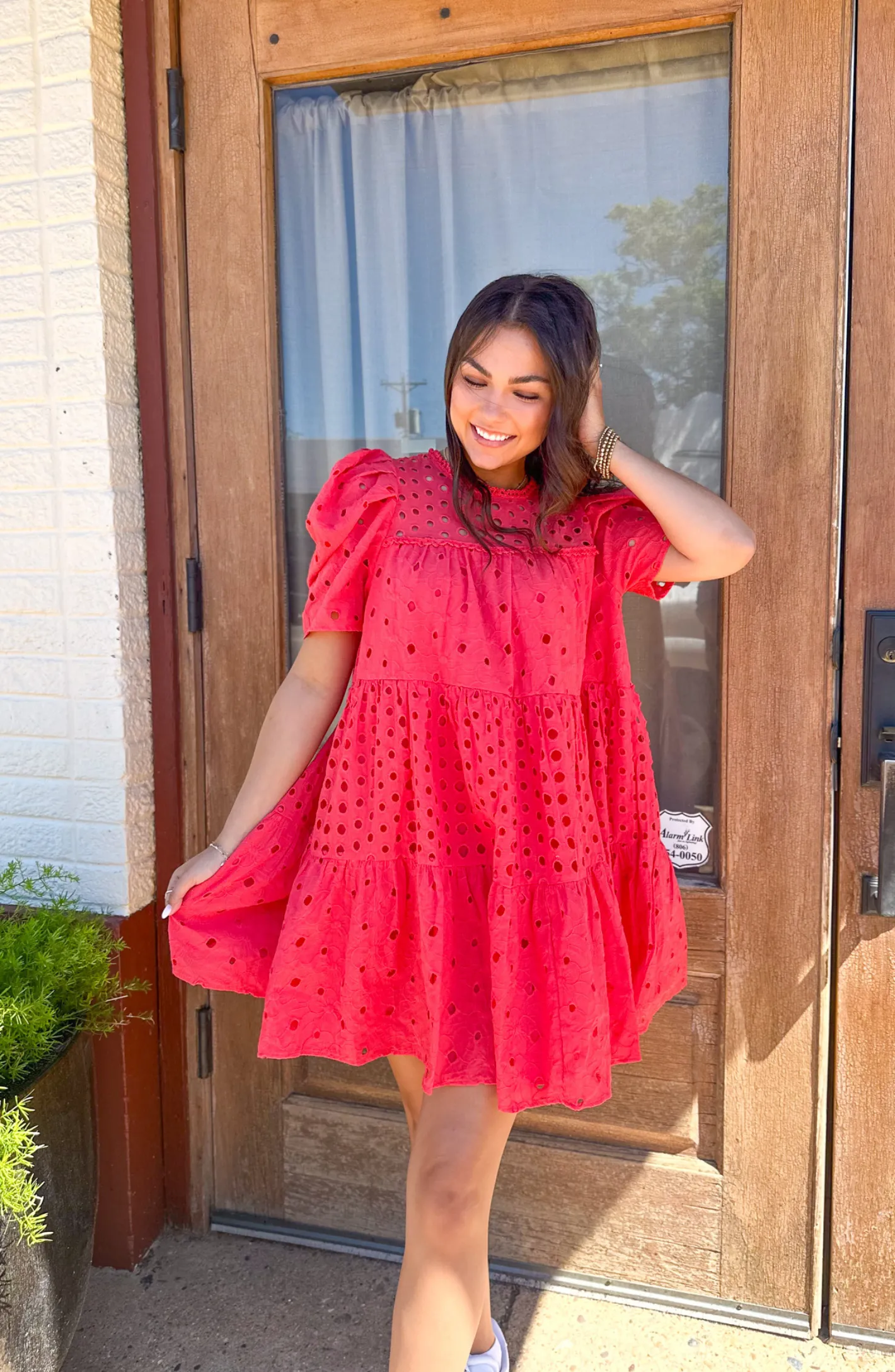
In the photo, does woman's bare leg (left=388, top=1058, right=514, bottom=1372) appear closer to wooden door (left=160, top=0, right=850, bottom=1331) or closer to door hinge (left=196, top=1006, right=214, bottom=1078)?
wooden door (left=160, top=0, right=850, bottom=1331)

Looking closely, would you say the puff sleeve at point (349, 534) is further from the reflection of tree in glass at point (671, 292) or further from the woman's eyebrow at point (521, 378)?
the reflection of tree in glass at point (671, 292)

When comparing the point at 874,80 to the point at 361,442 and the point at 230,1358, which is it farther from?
the point at 230,1358

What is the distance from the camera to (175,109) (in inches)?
85.0

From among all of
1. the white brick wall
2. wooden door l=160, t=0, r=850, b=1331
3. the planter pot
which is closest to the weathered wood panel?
wooden door l=160, t=0, r=850, b=1331

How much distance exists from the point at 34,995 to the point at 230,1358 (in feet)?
2.85

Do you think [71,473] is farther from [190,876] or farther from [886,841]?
[886,841]

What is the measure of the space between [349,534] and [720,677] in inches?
30.9

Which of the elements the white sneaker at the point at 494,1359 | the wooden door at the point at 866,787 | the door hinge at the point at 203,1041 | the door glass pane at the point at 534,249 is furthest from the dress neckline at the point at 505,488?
the white sneaker at the point at 494,1359

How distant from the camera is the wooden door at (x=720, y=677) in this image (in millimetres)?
1885

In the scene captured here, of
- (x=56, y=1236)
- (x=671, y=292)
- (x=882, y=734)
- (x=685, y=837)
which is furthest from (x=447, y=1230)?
(x=671, y=292)

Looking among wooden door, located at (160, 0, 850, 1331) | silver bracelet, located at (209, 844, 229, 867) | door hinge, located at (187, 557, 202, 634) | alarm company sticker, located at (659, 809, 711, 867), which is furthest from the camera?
door hinge, located at (187, 557, 202, 634)

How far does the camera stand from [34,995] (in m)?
1.84

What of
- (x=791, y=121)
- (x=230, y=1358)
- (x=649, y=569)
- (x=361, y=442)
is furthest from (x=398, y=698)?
(x=230, y=1358)

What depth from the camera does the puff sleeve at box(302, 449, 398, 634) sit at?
1.71 m
